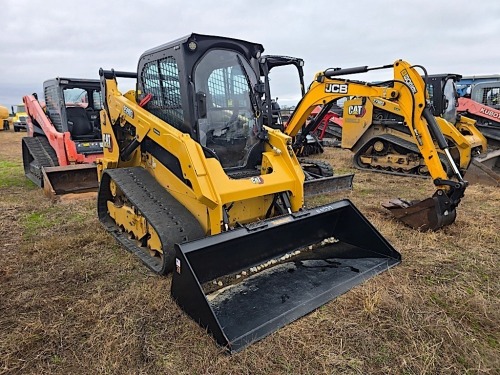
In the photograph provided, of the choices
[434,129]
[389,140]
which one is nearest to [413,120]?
[434,129]

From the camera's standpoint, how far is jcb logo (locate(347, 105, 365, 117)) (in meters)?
9.02

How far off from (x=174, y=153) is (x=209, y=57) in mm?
1058

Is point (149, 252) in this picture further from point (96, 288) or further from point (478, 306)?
point (478, 306)

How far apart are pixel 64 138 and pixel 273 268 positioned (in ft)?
17.3

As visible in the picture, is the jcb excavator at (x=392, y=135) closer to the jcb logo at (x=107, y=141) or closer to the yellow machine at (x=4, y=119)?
the jcb logo at (x=107, y=141)

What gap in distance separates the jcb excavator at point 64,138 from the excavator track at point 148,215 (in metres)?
2.00

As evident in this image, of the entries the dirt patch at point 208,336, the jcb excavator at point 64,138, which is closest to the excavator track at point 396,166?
the dirt patch at point 208,336

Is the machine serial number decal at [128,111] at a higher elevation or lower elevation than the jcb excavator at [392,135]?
higher

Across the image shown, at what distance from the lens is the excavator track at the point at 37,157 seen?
275 inches

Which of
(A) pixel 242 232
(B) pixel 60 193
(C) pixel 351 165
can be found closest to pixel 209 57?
(A) pixel 242 232

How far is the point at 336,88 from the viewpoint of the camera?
199 inches

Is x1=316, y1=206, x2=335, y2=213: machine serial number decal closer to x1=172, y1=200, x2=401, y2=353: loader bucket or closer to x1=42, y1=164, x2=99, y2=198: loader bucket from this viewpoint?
x1=172, y1=200, x2=401, y2=353: loader bucket

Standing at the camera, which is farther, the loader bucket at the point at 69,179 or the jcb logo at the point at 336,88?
the loader bucket at the point at 69,179

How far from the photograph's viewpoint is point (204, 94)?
3635mm
